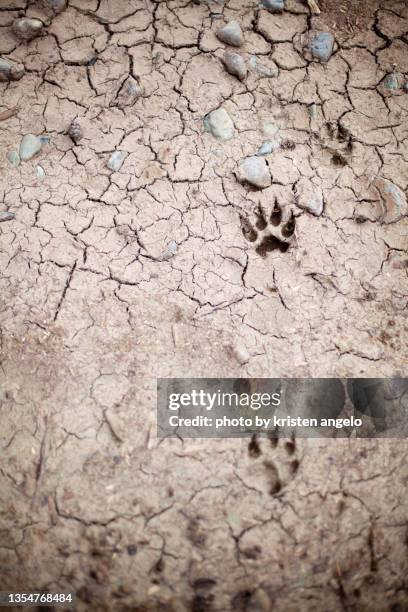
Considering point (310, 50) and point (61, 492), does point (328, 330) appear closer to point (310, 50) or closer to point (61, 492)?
point (61, 492)

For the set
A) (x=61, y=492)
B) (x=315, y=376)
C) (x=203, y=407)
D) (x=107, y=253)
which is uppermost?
(x=107, y=253)

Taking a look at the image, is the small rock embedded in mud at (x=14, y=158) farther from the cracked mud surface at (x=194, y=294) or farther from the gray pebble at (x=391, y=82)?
the gray pebble at (x=391, y=82)

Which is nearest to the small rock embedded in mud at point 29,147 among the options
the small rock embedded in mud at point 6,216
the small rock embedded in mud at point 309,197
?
the small rock embedded in mud at point 6,216

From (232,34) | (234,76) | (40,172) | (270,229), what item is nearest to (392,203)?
(270,229)

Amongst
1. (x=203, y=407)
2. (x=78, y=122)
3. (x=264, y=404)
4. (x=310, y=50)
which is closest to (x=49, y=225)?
(x=78, y=122)

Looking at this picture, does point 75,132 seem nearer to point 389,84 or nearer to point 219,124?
point 219,124

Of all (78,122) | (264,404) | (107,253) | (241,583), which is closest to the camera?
(241,583)

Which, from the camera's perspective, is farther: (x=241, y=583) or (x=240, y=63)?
(x=240, y=63)
